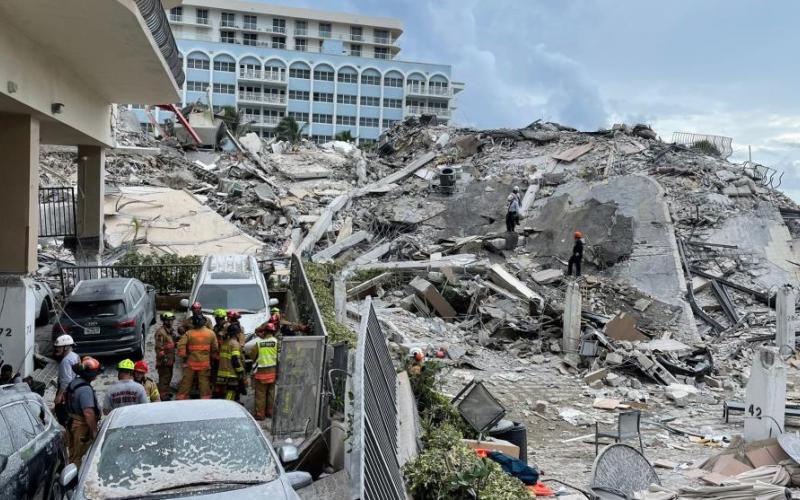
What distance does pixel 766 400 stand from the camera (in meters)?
9.91

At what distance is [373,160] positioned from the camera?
38750mm

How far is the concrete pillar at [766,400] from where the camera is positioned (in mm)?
9836

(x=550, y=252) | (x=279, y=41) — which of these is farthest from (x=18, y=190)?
(x=279, y=41)

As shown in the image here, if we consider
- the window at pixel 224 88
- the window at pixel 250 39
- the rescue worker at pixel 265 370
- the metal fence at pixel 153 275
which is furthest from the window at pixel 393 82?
the rescue worker at pixel 265 370

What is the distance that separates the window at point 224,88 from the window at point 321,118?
932 cm

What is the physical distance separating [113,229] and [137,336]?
12609 mm

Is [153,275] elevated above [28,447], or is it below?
above

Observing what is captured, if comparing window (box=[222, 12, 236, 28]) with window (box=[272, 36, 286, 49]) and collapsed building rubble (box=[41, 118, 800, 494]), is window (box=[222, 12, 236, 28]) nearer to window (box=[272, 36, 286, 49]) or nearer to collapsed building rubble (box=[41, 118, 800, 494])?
window (box=[272, 36, 286, 49])

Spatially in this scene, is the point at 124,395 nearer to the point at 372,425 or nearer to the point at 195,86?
the point at 372,425

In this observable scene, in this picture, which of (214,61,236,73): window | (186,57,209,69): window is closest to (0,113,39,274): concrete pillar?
(186,57,209,69): window

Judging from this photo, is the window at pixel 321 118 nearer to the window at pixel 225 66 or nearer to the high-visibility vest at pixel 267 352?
the window at pixel 225 66

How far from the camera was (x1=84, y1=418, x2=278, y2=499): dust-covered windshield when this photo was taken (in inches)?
207

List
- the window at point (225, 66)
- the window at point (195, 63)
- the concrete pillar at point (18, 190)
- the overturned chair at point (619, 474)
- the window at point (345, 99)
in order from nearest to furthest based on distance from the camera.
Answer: the overturned chair at point (619, 474) < the concrete pillar at point (18, 190) < the window at point (195, 63) < the window at point (225, 66) < the window at point (345, 99)

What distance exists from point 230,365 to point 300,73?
243ft
